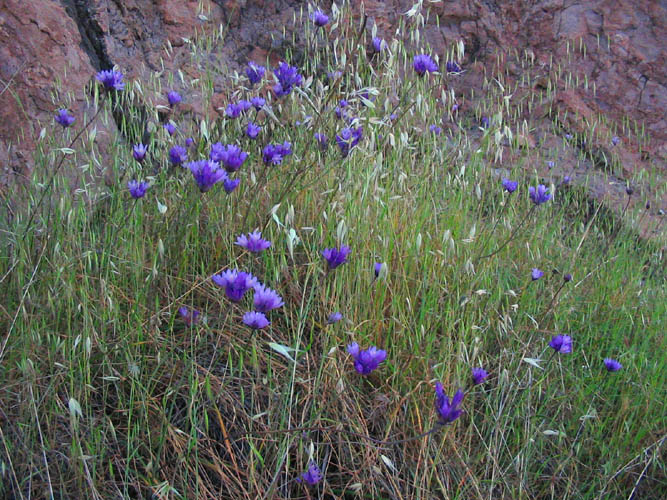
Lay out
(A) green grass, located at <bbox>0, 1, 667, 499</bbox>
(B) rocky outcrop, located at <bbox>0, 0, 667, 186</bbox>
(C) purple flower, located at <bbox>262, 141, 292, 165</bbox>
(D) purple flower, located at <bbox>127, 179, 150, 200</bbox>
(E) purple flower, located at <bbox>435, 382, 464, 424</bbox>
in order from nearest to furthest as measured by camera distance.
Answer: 1. (E) purple flower, located at <bbox>435, 382, 464, 424</bbox>
2. (A) green grass, located at <bbox>0, 1, 667, 499</bbox>
3. (D) purple flower, located at <bbox>127, 179, 150, 200</bbox>
4. (C) purple flower, located at <bbox>262, 141, 292, 165</bbox>
5. (B) rocky outcrop, located at <bbox>0, 0, 667, 186</bbox>

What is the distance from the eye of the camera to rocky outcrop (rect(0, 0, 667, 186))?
7.93ft

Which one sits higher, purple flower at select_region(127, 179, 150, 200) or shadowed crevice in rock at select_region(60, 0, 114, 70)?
shadowed crevice in rock at select_region(60, 0, 114, 70)

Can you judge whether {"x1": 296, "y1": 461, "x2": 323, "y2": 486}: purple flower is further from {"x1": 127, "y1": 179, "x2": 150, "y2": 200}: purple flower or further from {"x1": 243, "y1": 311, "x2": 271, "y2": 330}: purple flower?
{"x1": 127, "y1": 179, "x2": 150, "y2": 200}: purple flower

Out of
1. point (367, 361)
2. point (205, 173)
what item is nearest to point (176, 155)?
point (205, 173)

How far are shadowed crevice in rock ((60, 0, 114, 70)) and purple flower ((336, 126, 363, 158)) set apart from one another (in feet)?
4.16

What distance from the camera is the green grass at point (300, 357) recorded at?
4.77ft

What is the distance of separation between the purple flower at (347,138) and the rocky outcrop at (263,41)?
765 millimetres

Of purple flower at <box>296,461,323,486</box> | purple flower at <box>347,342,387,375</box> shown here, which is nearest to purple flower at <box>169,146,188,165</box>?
purple flower at <box>347,342,387,375</box>

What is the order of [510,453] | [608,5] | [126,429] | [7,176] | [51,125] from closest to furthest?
[126,429] < [510,453] < [7,176] < [51,125] < [608,5]

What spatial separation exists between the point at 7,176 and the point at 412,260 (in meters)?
1.47

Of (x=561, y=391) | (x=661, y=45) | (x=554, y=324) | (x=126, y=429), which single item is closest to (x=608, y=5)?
(x=661, y=45)

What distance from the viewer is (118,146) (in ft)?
7.98

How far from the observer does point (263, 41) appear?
10.8 feet

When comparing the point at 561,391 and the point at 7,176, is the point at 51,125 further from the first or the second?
the point at 561,391
